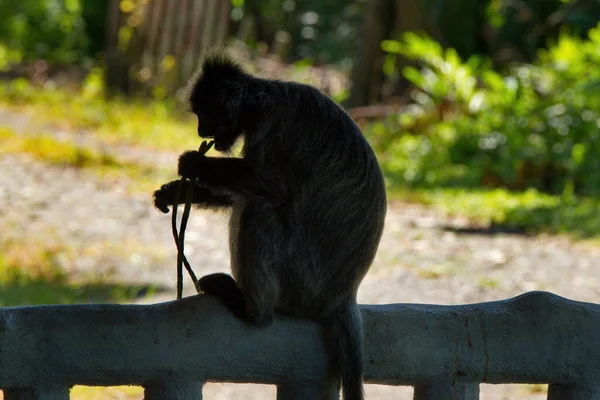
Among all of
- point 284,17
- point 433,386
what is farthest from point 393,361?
point 284,17

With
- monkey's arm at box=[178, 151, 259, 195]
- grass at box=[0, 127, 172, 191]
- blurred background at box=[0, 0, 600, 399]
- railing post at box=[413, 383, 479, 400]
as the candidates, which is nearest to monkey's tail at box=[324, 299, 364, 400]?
railing post at box=[413, 383, 479, 400]

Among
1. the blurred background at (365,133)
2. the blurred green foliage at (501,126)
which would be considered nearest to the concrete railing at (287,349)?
the blurred background at (365,133)

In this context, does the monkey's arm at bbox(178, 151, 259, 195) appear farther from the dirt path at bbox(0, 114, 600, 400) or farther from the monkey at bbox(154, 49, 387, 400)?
the dirt path at bbox(0, 114, 600, 400)

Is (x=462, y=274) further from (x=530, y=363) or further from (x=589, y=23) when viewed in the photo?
(x=589, y=23)

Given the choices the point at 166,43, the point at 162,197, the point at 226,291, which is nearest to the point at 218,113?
the point at 162,197

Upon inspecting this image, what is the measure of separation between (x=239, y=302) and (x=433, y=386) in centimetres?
64

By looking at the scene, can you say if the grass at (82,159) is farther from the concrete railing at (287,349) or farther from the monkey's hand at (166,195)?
the concrete railing at (287,349)

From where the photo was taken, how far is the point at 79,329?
2.73m

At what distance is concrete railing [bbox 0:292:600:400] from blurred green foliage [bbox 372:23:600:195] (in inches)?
298

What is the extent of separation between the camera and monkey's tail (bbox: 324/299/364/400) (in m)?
2.92

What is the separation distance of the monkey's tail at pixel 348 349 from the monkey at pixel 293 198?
2 centimetres

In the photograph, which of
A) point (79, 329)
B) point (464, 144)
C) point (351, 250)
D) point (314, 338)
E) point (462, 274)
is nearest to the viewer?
point (79, 329)

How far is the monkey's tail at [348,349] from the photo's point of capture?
2.92m

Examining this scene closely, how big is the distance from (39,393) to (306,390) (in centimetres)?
76
